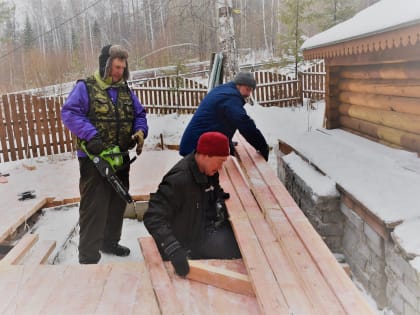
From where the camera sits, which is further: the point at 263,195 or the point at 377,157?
the point at 377,157

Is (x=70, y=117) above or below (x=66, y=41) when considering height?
below

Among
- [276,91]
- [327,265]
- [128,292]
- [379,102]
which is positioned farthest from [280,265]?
[276,91]

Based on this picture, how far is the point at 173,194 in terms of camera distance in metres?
2.72

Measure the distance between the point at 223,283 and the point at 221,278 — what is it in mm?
36

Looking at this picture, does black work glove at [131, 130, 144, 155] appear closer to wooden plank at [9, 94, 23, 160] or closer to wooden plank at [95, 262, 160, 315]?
wooden plank at [95, 262, 160, 315]

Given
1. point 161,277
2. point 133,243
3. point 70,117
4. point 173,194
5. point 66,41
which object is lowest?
point 133,243

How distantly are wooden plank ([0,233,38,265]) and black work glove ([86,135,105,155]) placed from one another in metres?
1.05

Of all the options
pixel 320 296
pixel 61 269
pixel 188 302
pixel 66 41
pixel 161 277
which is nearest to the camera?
pixel 320 296

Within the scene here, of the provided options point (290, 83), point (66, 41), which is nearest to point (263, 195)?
point (290, 83)

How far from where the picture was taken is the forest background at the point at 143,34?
17.4m

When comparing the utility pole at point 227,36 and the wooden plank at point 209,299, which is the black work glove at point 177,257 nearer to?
the wooden plank at point 209,299

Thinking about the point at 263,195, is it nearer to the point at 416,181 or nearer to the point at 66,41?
the point at 416,181

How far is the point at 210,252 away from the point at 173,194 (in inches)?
23.8

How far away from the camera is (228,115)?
419 cm
